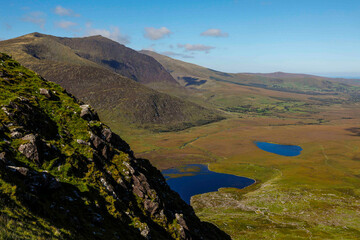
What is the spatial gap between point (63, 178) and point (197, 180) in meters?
139

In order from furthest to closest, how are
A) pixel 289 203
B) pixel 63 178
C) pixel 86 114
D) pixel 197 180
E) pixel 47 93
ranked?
pixel 197 180, pixel 289 203, pixel 86 114, pixel 47 93, pixel 63 178

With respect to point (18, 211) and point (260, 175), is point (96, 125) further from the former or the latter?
point (260, 175)

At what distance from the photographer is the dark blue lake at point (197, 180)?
141 metres

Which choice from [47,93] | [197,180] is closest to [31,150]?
[47,93]

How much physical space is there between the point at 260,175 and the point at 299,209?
61568mm

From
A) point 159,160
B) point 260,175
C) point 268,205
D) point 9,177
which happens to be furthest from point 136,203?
point 159,160

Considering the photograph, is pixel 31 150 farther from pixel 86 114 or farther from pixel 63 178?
pixel 86 114

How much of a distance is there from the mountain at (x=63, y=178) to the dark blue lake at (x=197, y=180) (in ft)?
322

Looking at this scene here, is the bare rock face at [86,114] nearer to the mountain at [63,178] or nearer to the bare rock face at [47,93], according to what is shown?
the mountain at [63,178]

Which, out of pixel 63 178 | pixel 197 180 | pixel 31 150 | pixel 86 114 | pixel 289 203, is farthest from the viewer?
pixel 197 180

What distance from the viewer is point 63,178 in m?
25.3

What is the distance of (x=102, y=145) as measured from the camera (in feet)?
113

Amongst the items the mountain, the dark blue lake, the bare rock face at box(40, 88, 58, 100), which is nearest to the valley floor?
the dark blue lake

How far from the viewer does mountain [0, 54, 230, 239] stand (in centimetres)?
1739
